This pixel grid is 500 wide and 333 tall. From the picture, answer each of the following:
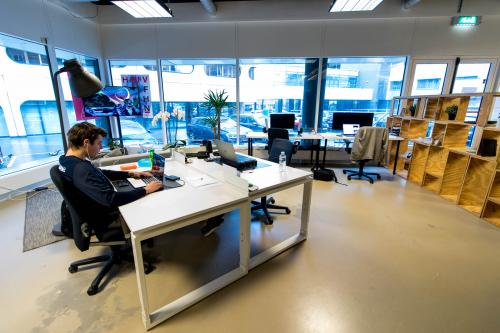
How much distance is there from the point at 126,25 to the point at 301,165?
16.3ft

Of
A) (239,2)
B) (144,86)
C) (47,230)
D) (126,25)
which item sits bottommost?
(47,230)

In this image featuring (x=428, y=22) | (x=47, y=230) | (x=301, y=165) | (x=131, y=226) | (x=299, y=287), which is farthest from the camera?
(x=301, y=165)

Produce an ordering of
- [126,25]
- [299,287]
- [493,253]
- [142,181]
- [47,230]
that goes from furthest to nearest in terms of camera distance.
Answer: [126,25]
[47,230]
[493,253]
[142,181]
[299,287]

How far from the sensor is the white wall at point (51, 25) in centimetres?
330

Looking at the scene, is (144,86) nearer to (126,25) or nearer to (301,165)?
(126,25)

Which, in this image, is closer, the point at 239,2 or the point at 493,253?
the point at 493,253

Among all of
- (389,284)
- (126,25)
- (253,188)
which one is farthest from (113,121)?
(389,284)

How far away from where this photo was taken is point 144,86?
5.28 metres

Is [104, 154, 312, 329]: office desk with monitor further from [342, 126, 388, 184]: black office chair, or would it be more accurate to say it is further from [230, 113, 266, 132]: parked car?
[230, 113, 266, 132]: parked car

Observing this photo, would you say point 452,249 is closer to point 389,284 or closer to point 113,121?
point 389,284

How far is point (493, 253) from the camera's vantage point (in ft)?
7.44

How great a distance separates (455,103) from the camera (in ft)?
11.3

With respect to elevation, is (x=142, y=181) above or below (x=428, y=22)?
below

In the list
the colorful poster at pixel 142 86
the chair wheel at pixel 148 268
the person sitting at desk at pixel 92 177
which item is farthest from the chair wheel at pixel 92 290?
the colorful poster at pixel 142 86
